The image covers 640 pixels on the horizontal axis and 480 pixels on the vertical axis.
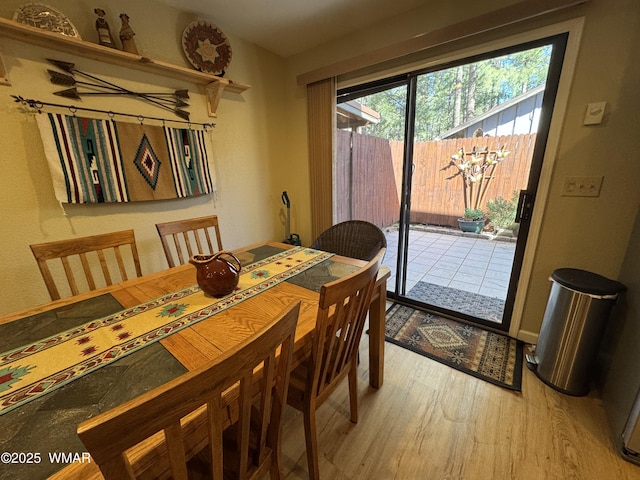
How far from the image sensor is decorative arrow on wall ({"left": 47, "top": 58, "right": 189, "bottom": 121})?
4.87 ft

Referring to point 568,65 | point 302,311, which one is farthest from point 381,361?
point 568,65

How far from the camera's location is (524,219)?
5.78ft

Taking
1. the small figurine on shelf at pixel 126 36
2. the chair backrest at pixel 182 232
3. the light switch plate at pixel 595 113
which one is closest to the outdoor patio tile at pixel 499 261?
the light switch plate at pixel 595 113

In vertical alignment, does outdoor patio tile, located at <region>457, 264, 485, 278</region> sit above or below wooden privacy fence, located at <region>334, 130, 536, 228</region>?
below

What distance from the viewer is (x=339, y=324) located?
3.05 feet

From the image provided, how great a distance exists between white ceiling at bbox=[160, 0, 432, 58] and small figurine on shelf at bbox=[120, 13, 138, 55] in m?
0.35

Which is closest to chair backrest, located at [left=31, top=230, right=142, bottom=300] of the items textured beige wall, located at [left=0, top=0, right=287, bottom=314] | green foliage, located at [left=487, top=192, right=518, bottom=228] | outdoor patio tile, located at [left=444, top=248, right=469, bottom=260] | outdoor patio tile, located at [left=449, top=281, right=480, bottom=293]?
textured beige wall, located at [left=0, top=0, right=287, bottom=314]

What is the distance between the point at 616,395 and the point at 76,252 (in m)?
2.71

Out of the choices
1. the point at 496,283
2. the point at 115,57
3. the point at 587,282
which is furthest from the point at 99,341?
the point at 496,283

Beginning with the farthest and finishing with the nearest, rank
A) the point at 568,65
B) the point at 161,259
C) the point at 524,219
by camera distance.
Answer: the point at 161,259
the point at 524,219
the point at 568,65

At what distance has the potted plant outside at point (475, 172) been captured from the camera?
246 cm

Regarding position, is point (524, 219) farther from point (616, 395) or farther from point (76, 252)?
point (76, 252)

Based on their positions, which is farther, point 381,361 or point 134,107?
point 134,107

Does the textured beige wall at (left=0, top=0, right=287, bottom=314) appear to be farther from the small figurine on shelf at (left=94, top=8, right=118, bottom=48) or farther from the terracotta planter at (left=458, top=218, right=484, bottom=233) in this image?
the terracotta planter at (left=458, top=218, right=484, bottom=233)
